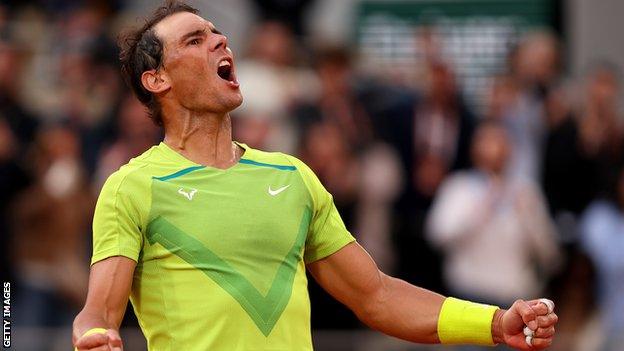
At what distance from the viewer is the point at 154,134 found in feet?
37.4

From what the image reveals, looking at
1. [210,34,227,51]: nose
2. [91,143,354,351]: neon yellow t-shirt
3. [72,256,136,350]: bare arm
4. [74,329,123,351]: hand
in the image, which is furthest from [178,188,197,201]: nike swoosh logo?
[74,329,123,351]: hand

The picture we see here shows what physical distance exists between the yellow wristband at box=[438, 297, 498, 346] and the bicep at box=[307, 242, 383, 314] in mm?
312

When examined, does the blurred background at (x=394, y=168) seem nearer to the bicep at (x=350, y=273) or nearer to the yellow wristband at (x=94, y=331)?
the bicep at (x=350, y=273)

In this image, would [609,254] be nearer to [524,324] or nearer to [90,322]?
[524,324]

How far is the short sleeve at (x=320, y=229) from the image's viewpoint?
19.5 feet

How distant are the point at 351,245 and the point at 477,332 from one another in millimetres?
627

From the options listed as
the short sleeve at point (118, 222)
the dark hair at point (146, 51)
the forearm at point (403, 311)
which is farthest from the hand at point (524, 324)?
the dark hair at point (146, 51)

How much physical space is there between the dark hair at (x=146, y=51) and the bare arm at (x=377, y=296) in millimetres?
942

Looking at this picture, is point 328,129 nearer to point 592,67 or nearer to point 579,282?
point 579,282

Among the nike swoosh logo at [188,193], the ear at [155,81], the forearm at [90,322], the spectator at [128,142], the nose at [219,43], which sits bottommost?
the spectator at [128,142]

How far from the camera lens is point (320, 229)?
595cm

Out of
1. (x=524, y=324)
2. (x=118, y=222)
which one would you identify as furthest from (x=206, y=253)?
(x=524, y=324)

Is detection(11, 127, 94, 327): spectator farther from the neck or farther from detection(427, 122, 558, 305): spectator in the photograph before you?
the neck

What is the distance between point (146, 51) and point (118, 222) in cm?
85
